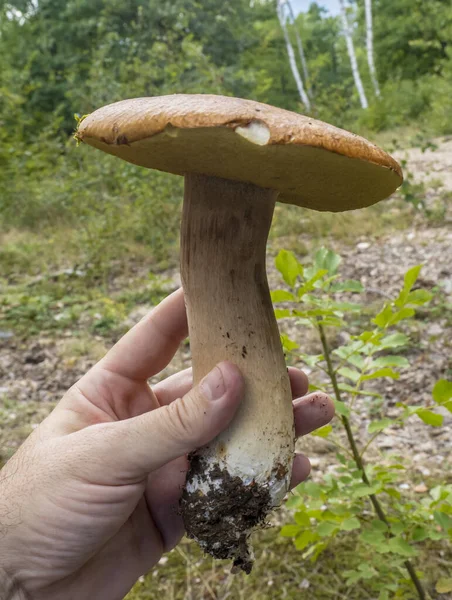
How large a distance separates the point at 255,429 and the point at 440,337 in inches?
86.9

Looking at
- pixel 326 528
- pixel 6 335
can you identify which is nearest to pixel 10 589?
pixel 326 528

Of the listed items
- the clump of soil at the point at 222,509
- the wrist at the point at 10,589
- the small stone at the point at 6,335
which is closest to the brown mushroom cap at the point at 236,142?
the clump of soil at the point at 222,509

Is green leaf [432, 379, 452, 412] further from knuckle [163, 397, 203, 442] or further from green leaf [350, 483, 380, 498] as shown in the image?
knuckle [163, 397, 203, 442]

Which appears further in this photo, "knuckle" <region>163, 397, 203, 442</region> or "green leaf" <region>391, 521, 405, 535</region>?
"green leaf" <region>391, 521, 405, 535</region>

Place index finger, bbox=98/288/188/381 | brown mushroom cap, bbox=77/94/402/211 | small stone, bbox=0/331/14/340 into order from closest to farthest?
brown mushroom cap, bbox=77/94/402/211
index finger, bbox=98/288/188/381
small stone, bbox=0/331/14/340

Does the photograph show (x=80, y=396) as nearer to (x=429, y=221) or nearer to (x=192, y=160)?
(x=192, y=160)

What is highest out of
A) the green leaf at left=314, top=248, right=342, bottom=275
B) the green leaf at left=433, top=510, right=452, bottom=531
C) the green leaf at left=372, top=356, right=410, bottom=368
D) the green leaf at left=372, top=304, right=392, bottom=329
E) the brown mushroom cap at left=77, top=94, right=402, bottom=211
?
the brown mushroom cap at left=77, top=94, right=402, bottom=211

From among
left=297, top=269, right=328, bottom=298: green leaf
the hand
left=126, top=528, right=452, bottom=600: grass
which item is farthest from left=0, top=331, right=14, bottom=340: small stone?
left=297, top=269, right=328, bottom=298: green leaf

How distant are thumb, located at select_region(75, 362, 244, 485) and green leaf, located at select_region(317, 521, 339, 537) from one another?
0.41m

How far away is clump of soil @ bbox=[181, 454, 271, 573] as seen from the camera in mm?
1070

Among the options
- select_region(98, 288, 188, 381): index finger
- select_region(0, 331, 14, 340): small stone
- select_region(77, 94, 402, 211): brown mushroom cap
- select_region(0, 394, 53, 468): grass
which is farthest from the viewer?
select_region(0, 331, 14, 340): small stone

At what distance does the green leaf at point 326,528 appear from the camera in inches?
46.3

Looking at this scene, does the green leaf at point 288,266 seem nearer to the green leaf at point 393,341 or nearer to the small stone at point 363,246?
the green leaf at point 393,341

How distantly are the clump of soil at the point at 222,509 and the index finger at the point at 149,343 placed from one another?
0.44 meters
